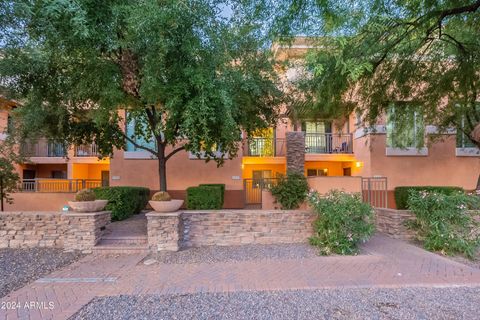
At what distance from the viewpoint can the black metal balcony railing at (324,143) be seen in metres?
16.3

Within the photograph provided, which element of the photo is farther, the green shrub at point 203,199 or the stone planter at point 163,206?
the green shrub at point 203,199

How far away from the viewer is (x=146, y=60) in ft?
19.9

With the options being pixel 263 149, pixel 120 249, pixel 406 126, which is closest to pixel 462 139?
pixel 406 126

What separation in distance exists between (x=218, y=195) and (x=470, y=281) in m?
7.35

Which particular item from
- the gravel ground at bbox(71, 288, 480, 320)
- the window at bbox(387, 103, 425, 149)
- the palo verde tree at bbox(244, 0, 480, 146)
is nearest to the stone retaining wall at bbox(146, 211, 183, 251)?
the gravel ground at bbox(71, 288, 480, 320)

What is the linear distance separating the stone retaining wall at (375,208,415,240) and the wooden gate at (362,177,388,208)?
3.09 metres

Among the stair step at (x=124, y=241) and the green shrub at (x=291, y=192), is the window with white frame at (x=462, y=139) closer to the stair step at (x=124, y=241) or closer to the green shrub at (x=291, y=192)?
the green shrub at (x=291, y=192)

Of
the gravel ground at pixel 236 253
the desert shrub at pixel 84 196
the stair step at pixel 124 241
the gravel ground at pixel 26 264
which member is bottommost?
the gravel ground at pixel 236 253

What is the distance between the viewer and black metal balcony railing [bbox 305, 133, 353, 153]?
53.5 feet

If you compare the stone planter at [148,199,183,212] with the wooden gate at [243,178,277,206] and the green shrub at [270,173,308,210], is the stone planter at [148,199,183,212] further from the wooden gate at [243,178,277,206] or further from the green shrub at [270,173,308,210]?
the wooden gate at [243,178,277,206]

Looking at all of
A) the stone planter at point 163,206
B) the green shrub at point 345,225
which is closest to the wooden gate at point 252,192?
the stone planter at point 163,206

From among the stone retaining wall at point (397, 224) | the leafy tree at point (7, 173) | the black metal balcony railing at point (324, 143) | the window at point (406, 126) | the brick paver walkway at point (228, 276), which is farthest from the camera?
the black metal balcony railing at point (324, 143)

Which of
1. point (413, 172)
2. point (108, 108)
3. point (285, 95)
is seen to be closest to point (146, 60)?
point (108, 108)

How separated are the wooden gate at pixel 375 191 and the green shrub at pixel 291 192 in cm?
291
